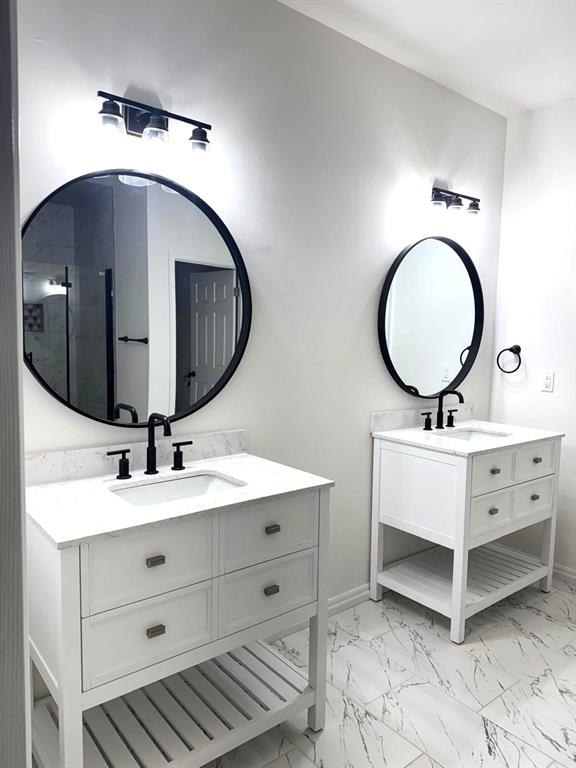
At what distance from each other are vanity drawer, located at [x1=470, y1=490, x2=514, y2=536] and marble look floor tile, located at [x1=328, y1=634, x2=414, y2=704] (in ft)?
1.99

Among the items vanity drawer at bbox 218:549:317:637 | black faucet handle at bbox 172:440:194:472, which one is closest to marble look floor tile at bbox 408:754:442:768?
vanity drawer at bbox 218:549:317:637

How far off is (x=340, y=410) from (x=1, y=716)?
7.04ft

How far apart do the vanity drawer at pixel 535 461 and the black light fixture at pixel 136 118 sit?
1.98 metres

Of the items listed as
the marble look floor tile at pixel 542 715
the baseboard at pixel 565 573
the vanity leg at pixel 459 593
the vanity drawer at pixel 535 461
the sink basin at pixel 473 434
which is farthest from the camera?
the baseboard at pixel 565 573

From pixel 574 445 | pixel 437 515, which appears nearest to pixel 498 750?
pixel 437 515

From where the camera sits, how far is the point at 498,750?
5.69 feet

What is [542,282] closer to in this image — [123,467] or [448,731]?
[448,731]

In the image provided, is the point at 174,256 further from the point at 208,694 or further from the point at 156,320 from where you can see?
the point at 208,694

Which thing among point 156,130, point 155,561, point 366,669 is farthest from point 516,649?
point 156,130

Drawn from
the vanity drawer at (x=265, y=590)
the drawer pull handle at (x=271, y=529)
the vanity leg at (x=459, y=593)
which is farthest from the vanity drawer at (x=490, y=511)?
the drawer pull handle at (x=271, y=529)

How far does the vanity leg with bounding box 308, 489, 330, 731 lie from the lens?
5.69 feet

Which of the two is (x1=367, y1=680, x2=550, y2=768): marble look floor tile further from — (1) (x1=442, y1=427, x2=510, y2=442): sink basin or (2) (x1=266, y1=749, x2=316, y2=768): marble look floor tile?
(1) (x1=442, y1=427, x2=510, y2=442): sink basin

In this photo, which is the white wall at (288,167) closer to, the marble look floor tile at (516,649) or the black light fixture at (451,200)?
the black light fixture at (451,200)

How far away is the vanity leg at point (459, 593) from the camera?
2.29m
